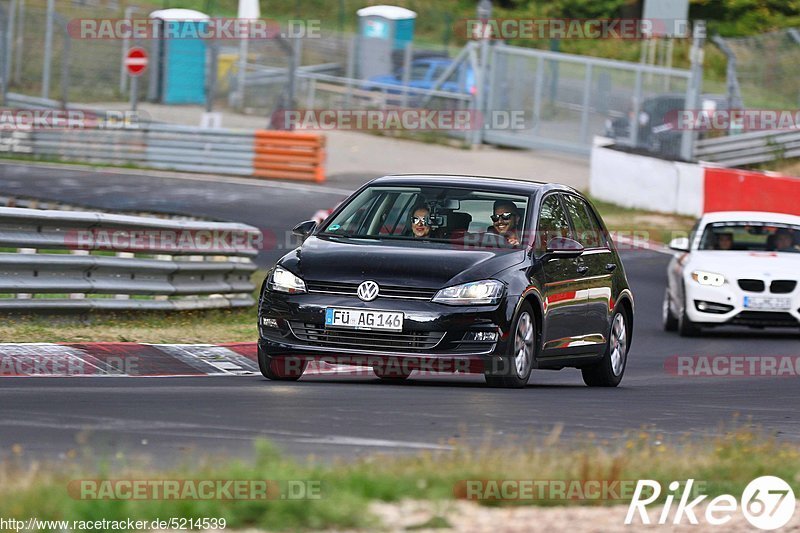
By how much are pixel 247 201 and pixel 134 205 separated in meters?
2.71

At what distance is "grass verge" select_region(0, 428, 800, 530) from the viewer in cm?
572

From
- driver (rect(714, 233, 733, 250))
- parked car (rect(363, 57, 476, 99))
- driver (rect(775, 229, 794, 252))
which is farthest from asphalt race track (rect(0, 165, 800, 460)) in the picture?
parked car (rect(363, 57, 476, 99))

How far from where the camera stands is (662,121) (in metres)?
34.2

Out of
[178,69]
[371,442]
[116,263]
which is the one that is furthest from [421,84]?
[371,442]

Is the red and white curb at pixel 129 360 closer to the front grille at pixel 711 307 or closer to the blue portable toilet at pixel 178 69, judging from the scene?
the front grille at pixel 711 307

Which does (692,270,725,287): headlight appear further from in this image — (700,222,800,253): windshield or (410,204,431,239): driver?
(410,204,431,239): driver

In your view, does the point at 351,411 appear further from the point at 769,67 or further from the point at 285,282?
the point at 769,67

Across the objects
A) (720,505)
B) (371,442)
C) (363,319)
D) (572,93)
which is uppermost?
(572,93)

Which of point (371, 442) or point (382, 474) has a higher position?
point (382, 474)

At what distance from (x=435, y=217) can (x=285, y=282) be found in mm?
1316

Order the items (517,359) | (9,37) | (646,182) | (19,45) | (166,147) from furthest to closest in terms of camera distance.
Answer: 1. (19,45)
2. (9,37)
3. (166,147)
4. (646,182)
5. (517,359)

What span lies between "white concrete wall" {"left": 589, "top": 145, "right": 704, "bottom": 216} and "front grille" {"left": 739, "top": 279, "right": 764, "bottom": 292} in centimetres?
1134

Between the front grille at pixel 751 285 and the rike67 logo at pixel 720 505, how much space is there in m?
10.5

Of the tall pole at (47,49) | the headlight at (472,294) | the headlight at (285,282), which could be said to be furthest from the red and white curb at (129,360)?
the tall pole at (47,49)
